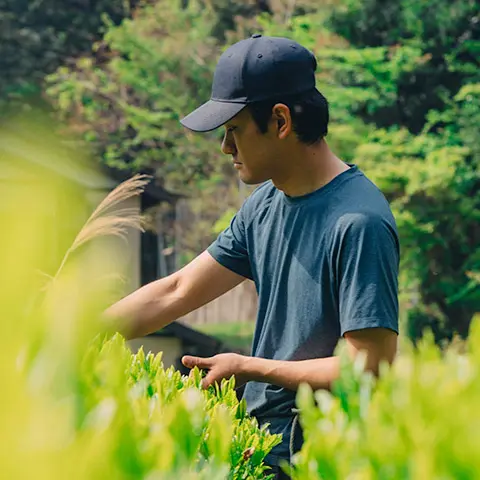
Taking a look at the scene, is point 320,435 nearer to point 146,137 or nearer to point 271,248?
point 271,248

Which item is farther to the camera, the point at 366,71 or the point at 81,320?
the point at 366,71

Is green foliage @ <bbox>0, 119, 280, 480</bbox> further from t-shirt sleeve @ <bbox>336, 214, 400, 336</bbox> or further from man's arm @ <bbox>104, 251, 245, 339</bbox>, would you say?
man's arm @ <bbox>104, 251, 245, 339</bbox>

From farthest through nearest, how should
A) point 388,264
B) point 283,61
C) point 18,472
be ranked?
1. point 283,61
2. point 388,264
3. point 18,472

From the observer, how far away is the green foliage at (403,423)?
1124 mm

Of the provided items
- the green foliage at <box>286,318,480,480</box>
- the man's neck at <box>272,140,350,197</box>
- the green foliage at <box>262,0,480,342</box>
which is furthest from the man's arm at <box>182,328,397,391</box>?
the green foliage at <box>262,0,480,342</box>

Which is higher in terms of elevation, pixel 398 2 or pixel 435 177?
pixel 398 2

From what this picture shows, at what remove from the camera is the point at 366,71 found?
56.3 feet

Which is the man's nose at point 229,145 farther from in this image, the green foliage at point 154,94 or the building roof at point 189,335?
the green foliage at point 154,94

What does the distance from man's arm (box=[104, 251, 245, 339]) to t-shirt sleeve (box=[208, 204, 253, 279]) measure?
0.02 metres

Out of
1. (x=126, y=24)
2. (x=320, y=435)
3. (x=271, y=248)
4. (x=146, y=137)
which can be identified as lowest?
(x=146, y=137)

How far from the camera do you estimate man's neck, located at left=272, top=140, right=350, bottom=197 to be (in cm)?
309

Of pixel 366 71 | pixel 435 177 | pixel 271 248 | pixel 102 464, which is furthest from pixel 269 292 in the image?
pixel 366 71

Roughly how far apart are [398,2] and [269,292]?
15.0 meters

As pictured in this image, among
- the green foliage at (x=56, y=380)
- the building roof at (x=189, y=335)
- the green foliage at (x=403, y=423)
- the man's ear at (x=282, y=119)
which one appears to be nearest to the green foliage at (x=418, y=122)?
the building roof at (x=189, y=335)
